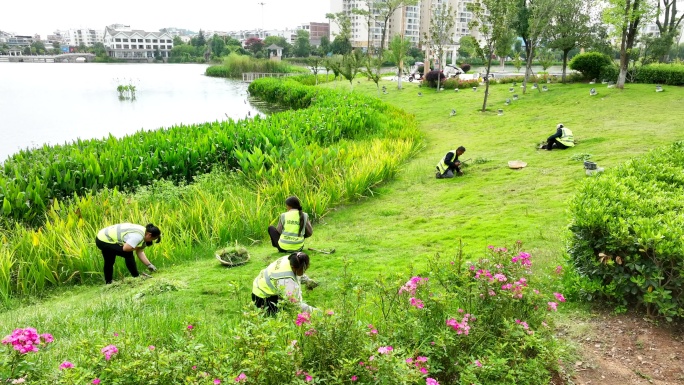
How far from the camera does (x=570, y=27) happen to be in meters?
20.3

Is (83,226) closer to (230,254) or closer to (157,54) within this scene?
(230,254)

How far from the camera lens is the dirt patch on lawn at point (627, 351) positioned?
299 centimetres

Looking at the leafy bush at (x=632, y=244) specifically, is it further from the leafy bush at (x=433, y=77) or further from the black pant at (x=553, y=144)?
the leafy bush at (x=433, y=77)

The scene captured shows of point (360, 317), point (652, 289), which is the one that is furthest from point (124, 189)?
point (652, 289)

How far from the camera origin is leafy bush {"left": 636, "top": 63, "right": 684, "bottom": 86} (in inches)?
650

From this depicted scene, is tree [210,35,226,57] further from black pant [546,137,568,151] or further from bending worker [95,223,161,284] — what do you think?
bending worker [95,223,161,284]

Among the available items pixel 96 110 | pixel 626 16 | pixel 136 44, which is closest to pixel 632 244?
pixel 626 16

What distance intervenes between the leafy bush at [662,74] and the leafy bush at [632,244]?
15216 mm

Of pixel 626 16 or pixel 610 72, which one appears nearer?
pixel 626 16

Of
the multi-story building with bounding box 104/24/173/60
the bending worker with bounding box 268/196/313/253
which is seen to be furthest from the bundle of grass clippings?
the multi-story building with bounding box 104/24/173/60

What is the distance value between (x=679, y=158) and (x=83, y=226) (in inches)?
288

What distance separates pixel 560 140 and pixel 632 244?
23.0 ft

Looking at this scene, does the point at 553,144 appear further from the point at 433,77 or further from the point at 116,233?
the point at 433,77

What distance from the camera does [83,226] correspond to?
613 cm
